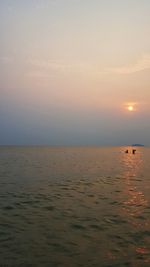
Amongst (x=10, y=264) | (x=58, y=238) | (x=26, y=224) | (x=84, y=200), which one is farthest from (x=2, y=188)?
(x=10, y=264)

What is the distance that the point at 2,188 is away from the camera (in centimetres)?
2455

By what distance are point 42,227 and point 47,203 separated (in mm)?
5731

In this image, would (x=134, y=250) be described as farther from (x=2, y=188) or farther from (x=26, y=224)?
(x=2, y=188)

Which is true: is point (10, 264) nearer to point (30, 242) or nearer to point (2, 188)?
point (30, 242)

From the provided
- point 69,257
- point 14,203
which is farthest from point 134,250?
point 14,203

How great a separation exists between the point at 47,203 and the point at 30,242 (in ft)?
26.3

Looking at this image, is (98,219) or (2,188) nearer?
(98,219)

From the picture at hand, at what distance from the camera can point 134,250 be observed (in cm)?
1004

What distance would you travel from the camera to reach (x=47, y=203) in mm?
18625

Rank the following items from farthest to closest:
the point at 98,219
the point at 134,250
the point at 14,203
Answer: the point at 14,203 → the point at 98,219 → the point at 134,250

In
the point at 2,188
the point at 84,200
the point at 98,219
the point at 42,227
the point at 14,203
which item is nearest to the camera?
the point at 42,227

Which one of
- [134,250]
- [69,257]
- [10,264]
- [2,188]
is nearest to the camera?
[10,264]

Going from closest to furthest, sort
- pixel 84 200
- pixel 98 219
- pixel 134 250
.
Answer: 1. pixel 134 250
2. pixel 98 219
3. pixel 84 200

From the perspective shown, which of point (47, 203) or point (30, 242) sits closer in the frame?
point (30, 242)
